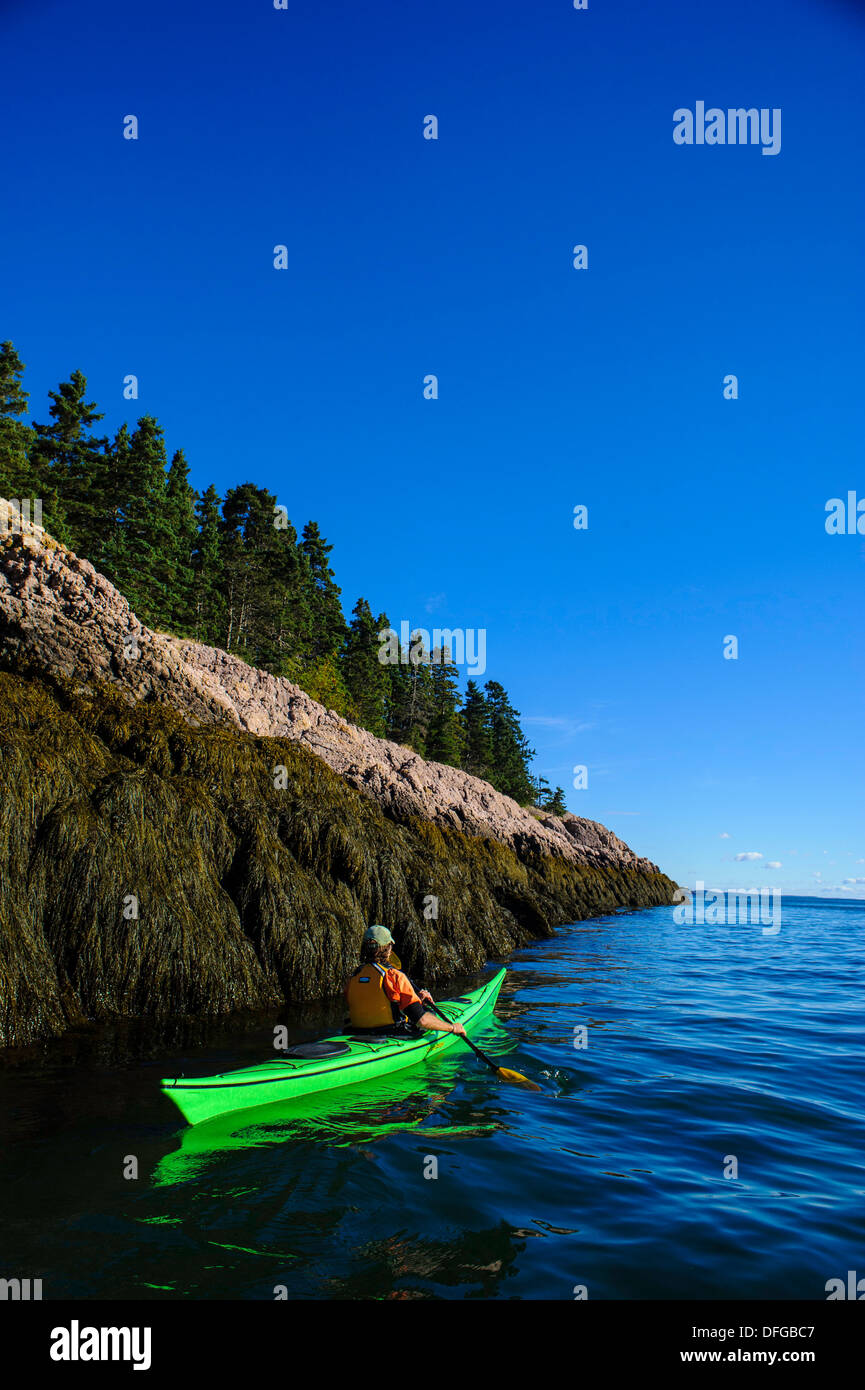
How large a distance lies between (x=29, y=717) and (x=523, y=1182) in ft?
29.4

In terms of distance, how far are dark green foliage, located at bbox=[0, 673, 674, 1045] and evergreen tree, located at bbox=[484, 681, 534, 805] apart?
169ft

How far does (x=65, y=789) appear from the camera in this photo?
31.7 ft

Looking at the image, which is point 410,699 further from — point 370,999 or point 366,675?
point 370,999

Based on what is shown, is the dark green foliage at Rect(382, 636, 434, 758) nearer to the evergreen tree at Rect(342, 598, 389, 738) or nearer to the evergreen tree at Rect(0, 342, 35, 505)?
the evergreen tree at Rect(342, 598, 389, 738)

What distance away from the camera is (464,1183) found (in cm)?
534

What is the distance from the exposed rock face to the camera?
41.3 feet

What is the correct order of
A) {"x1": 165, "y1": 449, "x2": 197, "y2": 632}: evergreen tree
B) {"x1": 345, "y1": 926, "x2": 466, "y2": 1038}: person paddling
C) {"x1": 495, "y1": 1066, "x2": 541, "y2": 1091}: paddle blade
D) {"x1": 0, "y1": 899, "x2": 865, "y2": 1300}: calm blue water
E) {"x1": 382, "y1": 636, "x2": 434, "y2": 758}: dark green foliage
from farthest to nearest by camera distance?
1. {"x1": 382, "y1": 636, "x2": 434, "y2": 758}: dark green foliage
2. {"x1": 165, "y1": 449, "x2": 197, "y2": 632}: evergreen tree
3. {"x1": 345, "y1": 926, "x2": 466, "y2": 1038}: person paddling
4. {"x1": 495, "y1": 1066, "x2": 541, "y2": 1091}: paddle blade
5. {"x1": 0, "y1": 899, "x2": 865, "y2": 1300}: calm blue water

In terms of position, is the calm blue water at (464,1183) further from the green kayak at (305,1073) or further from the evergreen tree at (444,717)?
the evergreen tree at (444,717)

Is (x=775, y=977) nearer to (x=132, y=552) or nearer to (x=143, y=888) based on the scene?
(x=143, y=888)

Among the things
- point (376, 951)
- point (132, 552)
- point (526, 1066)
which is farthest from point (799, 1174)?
point (132, 552)

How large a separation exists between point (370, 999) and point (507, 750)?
6655cm

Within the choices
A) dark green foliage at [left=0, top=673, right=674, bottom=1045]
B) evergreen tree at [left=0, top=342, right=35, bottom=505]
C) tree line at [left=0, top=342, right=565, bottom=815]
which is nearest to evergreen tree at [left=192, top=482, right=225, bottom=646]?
tree line at [left=0, top=342, right=565, bottom=815]

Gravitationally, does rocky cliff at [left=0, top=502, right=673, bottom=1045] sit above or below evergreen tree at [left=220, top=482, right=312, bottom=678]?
below

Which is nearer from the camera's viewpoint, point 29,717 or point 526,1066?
point 526,1066
